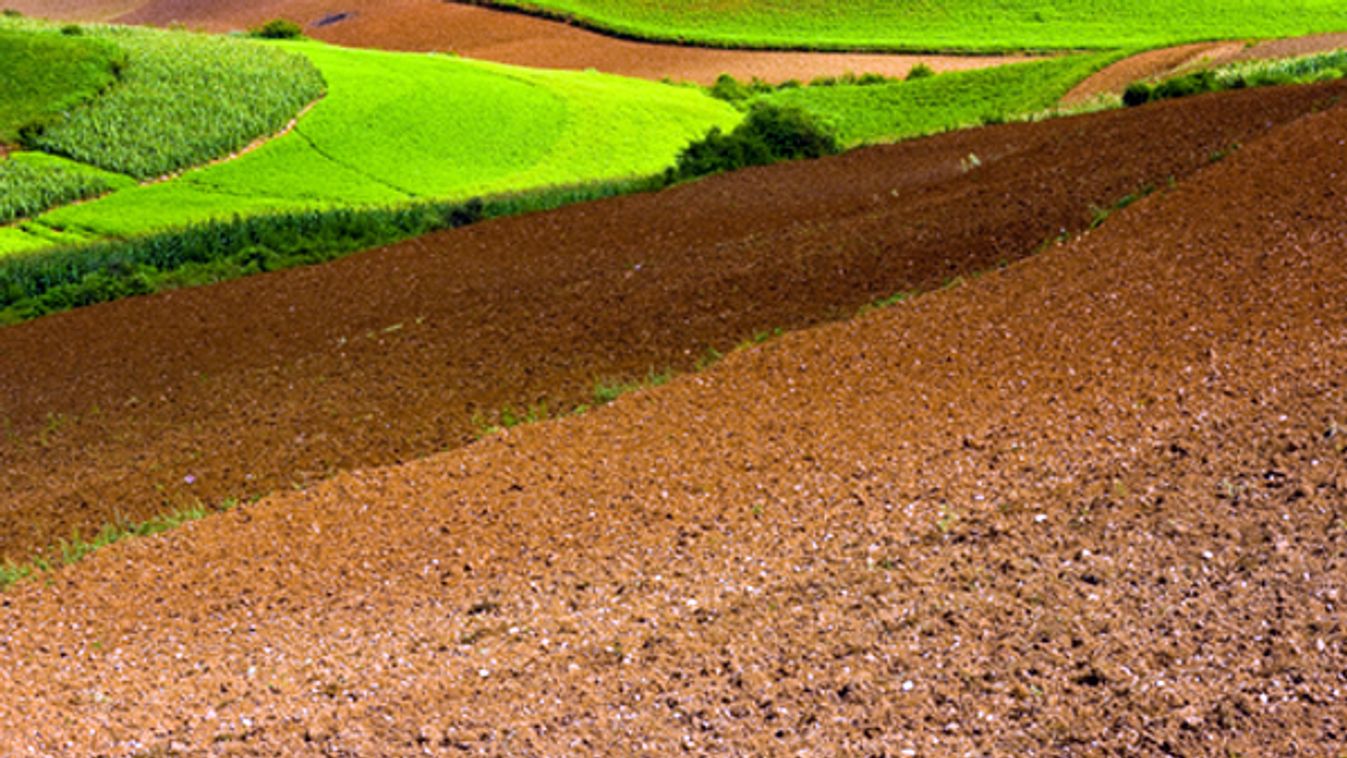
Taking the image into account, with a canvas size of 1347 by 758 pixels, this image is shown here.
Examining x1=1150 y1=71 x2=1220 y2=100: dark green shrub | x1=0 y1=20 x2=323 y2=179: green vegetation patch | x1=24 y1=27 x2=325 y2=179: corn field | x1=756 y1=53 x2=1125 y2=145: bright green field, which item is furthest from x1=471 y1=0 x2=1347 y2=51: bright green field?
x1=1150 y1=71 x2=1220 y2=100: dark green shrub

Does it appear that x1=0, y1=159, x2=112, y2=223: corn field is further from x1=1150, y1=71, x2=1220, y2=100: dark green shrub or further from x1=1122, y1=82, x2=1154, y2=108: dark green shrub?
x1=1150, y1=71, x2=1220, y2=100: dark green shrub

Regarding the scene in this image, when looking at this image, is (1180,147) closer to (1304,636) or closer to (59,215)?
(1304,636)

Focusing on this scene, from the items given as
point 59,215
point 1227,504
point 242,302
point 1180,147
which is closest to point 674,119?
point 59,215

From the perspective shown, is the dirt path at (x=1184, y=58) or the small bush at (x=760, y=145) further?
the dirt path at (x=1184, y=58)

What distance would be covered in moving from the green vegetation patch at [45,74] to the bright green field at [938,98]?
18.3 m

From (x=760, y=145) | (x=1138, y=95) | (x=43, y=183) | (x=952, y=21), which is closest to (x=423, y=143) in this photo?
(x=43, y=183)

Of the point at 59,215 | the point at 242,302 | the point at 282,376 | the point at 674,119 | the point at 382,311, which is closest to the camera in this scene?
the point at 282,376

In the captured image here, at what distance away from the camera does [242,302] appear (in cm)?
1931

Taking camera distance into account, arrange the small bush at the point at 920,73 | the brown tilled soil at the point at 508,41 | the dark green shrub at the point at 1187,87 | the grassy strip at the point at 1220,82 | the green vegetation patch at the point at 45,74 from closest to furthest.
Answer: the grassy strip at the point at 1220,82
the dark green shrub at the point at 1187,87
the green vegetation patch at the point at 45,74
the small bush at the point at 920,73
the brown tilled soil at the point at 508,41

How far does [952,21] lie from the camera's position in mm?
61000

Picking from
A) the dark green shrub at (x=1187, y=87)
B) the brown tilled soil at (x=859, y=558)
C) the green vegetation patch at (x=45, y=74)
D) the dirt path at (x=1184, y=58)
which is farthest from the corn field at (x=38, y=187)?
the dirt path at (x=1184, y=58)

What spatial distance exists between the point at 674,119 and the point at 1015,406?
35.1 m

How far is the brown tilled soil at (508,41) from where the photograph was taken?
181 ft

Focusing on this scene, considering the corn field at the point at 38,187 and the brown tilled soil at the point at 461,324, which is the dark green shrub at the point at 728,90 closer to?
the corn field at the point at 38,187
